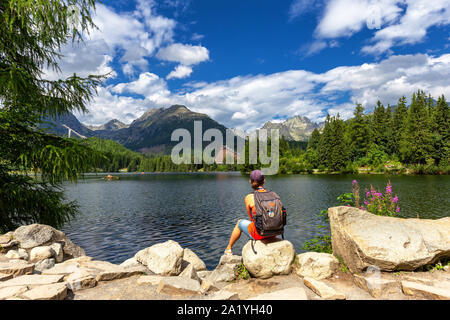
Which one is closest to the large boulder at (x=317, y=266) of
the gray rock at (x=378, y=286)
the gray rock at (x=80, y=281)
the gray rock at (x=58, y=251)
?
the gray rock at (x=378, y=286)

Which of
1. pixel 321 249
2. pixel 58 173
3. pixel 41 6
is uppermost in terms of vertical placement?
pixel 41 6

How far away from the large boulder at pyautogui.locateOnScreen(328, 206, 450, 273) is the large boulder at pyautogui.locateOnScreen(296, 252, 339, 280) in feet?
1.18

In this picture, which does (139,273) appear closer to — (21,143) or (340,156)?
(21,143)

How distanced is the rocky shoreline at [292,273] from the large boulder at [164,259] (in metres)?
0.03

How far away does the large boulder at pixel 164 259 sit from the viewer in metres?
6.42

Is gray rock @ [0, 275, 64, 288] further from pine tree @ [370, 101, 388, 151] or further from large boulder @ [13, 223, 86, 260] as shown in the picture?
pine tree @ [370, 101, 388, 151]

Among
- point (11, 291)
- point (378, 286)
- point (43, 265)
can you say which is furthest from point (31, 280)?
point (378, 286)

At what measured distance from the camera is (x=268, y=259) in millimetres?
5398

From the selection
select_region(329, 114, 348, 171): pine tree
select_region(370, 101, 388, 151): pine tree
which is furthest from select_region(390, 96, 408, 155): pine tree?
select_region(329, 114, 348, 171): pine tree

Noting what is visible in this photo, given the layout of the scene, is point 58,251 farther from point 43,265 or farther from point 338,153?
point 338,153

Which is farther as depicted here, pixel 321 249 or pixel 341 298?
pixel 321 249
